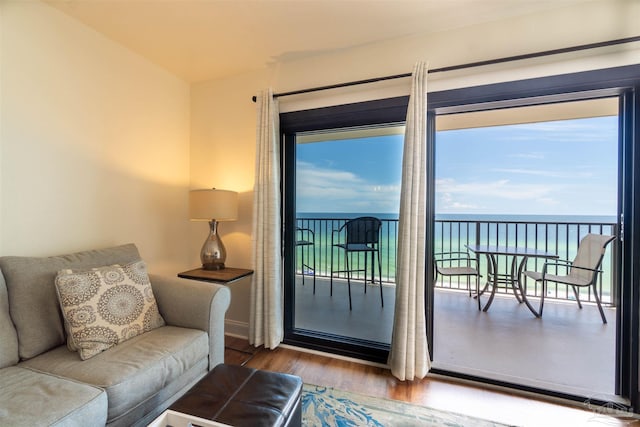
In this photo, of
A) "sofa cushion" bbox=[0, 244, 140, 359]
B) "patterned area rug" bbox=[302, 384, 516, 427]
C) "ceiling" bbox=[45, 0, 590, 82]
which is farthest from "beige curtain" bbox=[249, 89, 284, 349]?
"sofa cushion" bbox=[0, 244, 140, 359]

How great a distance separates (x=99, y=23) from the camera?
1.93m

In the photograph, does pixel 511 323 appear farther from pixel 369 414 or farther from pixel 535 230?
pixel 369 414

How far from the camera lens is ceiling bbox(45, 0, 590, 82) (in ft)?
5.70

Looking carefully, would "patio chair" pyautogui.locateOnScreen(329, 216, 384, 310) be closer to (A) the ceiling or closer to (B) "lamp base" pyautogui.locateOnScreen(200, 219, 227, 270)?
(B) "lamp base" pyautogui.locateOnScreen(200, 219, 227, 270)

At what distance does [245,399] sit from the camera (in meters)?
1.08

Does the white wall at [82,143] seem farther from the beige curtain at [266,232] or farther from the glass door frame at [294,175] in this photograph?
the glass door frame at [294,175]

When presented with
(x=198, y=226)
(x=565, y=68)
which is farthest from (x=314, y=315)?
(x=565, y=68)

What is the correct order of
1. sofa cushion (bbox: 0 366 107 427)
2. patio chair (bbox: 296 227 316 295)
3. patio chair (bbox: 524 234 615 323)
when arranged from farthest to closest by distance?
1. patio chair (bbox: 296 227 316 295)
2. patio chair (bbox: 524 234 615 323)
3. sofa cushion (bbox: 0 366 107 427)

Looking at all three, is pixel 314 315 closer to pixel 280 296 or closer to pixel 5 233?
pixel 280 296

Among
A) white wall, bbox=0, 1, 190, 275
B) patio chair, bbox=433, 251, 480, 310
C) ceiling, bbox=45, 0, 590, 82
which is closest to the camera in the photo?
white wall, bbox=0, 1, 190, 275

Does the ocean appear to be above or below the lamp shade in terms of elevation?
below

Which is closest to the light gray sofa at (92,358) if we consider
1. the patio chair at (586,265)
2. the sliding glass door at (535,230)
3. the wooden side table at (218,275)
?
the wooden side table at (218,275)

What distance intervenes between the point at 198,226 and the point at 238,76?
1547 mm

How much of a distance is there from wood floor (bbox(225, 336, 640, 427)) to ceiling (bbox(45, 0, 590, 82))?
2.50 meters
